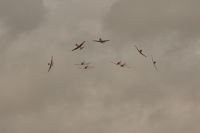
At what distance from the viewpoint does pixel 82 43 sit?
113812 mm

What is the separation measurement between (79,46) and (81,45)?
137 centimetres

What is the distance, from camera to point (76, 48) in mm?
115812

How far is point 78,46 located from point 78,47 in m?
0.84

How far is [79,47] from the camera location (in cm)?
11650

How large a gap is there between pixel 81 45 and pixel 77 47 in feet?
6.11

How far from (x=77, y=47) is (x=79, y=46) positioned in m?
0.75

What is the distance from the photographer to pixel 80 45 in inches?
4596

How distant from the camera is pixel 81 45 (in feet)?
381

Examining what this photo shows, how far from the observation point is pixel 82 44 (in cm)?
11494

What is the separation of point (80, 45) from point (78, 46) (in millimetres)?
880

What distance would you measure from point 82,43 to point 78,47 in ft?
10.6

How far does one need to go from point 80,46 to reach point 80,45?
351 mm

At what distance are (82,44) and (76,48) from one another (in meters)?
2.56

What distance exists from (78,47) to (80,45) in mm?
998
